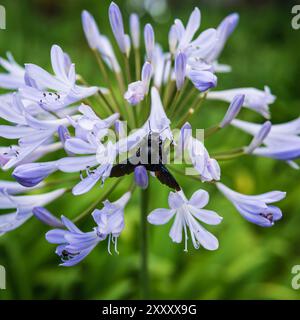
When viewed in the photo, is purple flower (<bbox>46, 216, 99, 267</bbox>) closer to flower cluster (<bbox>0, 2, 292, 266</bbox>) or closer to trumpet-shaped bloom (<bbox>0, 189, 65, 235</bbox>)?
flower cluster (<bbox>0, 2, 292, 266</bbox>)

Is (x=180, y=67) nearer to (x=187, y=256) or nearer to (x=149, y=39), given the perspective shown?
(x=149, y=39)

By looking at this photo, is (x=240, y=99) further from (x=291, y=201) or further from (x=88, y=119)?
(x=291, y=201)

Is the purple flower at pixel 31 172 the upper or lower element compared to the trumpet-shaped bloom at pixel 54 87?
lower

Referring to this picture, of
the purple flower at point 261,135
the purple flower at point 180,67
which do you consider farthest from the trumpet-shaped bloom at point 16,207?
the purple flower at point 261,135

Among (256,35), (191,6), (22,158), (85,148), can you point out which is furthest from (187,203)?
(191,6)

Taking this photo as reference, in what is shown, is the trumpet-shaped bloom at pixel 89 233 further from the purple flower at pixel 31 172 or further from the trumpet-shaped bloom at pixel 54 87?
the trumpet-shaped bloom at pixel 54 87
